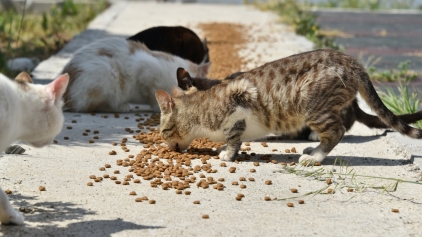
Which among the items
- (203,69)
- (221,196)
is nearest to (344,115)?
(221,196)

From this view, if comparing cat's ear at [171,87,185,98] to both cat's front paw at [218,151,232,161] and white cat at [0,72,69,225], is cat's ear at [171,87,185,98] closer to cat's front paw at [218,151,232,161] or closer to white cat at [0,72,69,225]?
cat's front paw at [218,151,232,161]

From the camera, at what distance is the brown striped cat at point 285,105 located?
18.5 ft

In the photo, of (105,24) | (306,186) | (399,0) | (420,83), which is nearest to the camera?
(306,186)

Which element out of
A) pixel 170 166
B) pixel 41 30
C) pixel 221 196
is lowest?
pixel 41 30

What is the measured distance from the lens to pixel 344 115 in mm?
6336

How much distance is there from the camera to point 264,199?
4906mm

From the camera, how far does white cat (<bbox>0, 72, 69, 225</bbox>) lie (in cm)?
399

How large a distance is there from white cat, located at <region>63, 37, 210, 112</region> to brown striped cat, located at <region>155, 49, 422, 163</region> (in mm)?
1648

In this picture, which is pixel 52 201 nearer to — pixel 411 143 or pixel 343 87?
pixel 343 87

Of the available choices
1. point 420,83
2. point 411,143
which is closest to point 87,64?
point 411,143

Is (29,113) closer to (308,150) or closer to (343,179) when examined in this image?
(343,179)

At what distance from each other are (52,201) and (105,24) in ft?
32.9

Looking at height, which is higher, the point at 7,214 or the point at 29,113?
the point at 29,113

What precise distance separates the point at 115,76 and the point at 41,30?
6298 millimetres
